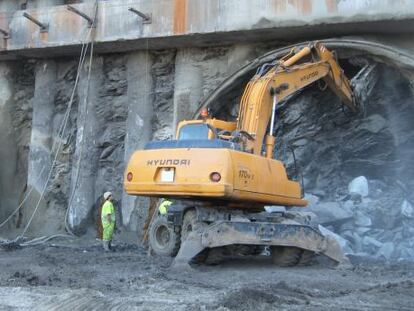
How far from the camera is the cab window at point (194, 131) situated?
32.9 ft

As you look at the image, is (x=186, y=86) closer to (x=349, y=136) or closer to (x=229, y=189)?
(x=349, y=136)

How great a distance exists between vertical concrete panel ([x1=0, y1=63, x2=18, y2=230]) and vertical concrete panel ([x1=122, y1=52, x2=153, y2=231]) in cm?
385

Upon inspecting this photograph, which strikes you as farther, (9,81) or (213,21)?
(9,81)

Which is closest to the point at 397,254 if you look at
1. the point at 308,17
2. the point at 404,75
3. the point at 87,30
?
the point at 404,75

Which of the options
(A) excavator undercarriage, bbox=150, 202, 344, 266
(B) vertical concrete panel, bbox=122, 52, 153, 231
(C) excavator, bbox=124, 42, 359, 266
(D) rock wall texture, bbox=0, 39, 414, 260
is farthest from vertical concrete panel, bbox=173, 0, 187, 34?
(A) excavator undercarriage, bbox=150, 202, 344, 266

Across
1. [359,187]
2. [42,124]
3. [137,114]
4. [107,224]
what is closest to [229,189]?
[107,224]

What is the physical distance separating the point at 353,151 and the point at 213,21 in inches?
174

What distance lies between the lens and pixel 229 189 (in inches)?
337

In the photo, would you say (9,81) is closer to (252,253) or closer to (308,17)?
(308,17)

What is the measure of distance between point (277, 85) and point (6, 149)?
30.5 feet

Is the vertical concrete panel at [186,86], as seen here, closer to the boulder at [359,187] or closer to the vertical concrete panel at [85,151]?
the vertical concrete panel at [85,151]

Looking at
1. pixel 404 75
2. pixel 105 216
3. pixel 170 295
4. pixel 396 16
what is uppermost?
pixel 396 16

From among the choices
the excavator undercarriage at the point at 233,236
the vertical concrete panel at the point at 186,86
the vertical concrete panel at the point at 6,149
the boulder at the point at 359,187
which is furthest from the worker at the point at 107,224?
the vertical concrete panel at the point at 6,149

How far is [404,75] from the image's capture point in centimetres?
1288
